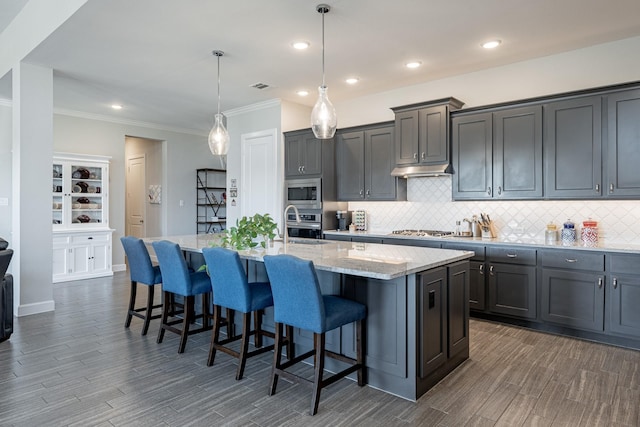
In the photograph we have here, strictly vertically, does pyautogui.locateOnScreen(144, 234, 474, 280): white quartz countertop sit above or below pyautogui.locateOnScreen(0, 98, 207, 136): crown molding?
below

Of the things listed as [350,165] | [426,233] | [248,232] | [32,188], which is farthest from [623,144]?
[32,188]

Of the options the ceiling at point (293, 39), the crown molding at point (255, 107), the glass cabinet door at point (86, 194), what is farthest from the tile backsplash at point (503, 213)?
the glass cabinet door at point (86, 194)

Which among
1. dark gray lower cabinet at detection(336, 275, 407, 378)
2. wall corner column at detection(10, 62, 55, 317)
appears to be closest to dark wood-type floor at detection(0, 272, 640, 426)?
dark gray lower cabinet at detection(336, 275, 407, 378)

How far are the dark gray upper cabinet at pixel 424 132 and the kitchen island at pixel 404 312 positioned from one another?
2.00 metres

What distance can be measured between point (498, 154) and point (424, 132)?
90cm

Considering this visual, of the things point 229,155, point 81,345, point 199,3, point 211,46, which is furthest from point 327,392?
point 229,155

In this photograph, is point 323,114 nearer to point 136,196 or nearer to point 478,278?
point 478,278

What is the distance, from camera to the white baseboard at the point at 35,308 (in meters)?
4.48

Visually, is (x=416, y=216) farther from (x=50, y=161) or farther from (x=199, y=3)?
(x=50, y=161)

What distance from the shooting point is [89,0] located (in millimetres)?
3139

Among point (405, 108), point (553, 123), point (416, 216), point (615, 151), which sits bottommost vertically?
point (416, 216)

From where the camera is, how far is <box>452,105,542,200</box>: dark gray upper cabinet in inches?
165

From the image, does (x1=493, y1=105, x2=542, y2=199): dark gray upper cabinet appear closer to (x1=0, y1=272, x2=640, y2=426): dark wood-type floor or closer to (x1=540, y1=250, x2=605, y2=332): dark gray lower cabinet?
(x1=540, y1=250, x2=605, y2=332): dark gray lower cabinet

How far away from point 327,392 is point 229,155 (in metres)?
5.00
